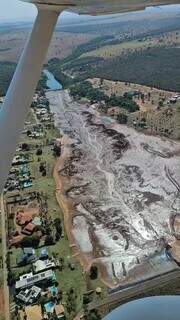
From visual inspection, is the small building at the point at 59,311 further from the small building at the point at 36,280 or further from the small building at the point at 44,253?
the small building at the point at 44,253

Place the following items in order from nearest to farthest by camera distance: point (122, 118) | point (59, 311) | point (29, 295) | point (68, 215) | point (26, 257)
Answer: point (59, 311) < point (29, 295) < point (26, 257) < point (68, 215) < point (122, 118)

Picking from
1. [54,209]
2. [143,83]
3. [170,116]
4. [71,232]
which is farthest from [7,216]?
[143,83]

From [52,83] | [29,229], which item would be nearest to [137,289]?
[29,229]

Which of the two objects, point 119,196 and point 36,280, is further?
point 119,196

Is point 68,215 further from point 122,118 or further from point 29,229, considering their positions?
point 122,118

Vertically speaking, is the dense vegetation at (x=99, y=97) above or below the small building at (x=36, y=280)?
above

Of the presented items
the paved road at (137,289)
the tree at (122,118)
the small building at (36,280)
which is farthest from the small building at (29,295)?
the tree at (122,118)
